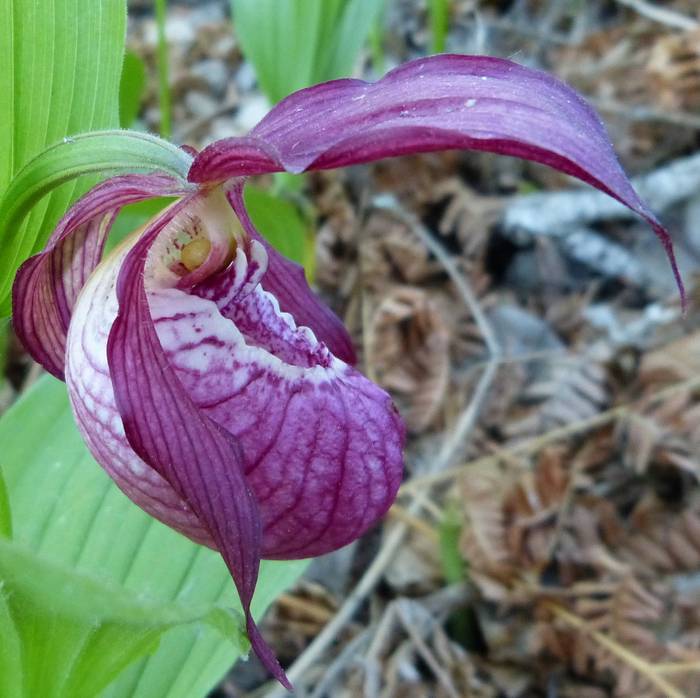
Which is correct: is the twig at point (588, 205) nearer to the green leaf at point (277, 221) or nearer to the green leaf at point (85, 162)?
the green leaf at point (277, 221)

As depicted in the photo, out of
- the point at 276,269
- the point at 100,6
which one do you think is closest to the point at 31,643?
the point at 276,269

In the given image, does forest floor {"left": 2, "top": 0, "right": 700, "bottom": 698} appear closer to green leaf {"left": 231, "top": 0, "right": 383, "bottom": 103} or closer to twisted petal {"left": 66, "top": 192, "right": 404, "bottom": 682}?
green leaf {"left": 231, "top": 0, "right": 383, "bottom": 103}

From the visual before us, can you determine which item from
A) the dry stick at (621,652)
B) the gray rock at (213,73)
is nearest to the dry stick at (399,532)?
the dry stick at (621,652)

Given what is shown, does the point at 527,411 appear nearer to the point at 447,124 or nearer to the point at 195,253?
the point at 195,253

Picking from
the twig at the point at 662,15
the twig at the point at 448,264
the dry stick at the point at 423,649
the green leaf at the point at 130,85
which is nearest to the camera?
the dry stick at the point at 423,649

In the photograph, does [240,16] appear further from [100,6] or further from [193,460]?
[193,460]

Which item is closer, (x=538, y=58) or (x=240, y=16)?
(x=240, y=16)

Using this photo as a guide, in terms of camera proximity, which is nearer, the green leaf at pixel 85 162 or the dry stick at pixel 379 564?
the green leaf at pixel 85 162

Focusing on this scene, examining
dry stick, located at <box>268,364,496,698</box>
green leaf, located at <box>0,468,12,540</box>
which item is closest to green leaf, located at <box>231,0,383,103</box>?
dry stick, located at <box>268,364,496,698</box>
